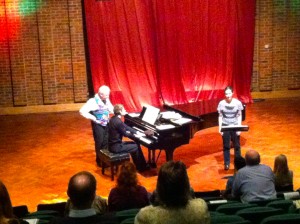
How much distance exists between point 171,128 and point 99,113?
1.41 m

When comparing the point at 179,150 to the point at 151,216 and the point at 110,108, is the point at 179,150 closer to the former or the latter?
the point at 110,108

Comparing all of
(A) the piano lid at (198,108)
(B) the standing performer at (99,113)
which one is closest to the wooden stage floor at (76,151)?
(B) the standing performer at (99,113)

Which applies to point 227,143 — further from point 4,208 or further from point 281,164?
point 4,208

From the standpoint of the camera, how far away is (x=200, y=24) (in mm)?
15484

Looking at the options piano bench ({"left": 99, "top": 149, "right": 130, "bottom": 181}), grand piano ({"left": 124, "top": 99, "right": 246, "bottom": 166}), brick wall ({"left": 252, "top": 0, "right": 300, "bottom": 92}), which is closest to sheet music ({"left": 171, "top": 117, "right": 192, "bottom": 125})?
grand piano ({"left": 124, "top": 99, "right": 246, "bottom": 166})

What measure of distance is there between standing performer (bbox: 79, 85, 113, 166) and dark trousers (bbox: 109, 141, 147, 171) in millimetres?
465

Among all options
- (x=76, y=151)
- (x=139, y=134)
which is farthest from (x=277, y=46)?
(x=139, y=134)

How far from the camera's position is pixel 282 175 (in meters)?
6.79

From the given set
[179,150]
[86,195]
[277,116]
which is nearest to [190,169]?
[179,150]

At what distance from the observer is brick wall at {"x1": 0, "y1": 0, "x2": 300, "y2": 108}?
50.1ft

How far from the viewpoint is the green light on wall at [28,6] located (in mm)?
15094

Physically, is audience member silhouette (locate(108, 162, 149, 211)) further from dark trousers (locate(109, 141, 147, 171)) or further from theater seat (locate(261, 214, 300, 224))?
dark trousers (locate(109, 141, 147, 171))

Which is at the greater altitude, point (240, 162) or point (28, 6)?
point (28, 6)

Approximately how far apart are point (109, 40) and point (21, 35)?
8.02ft
